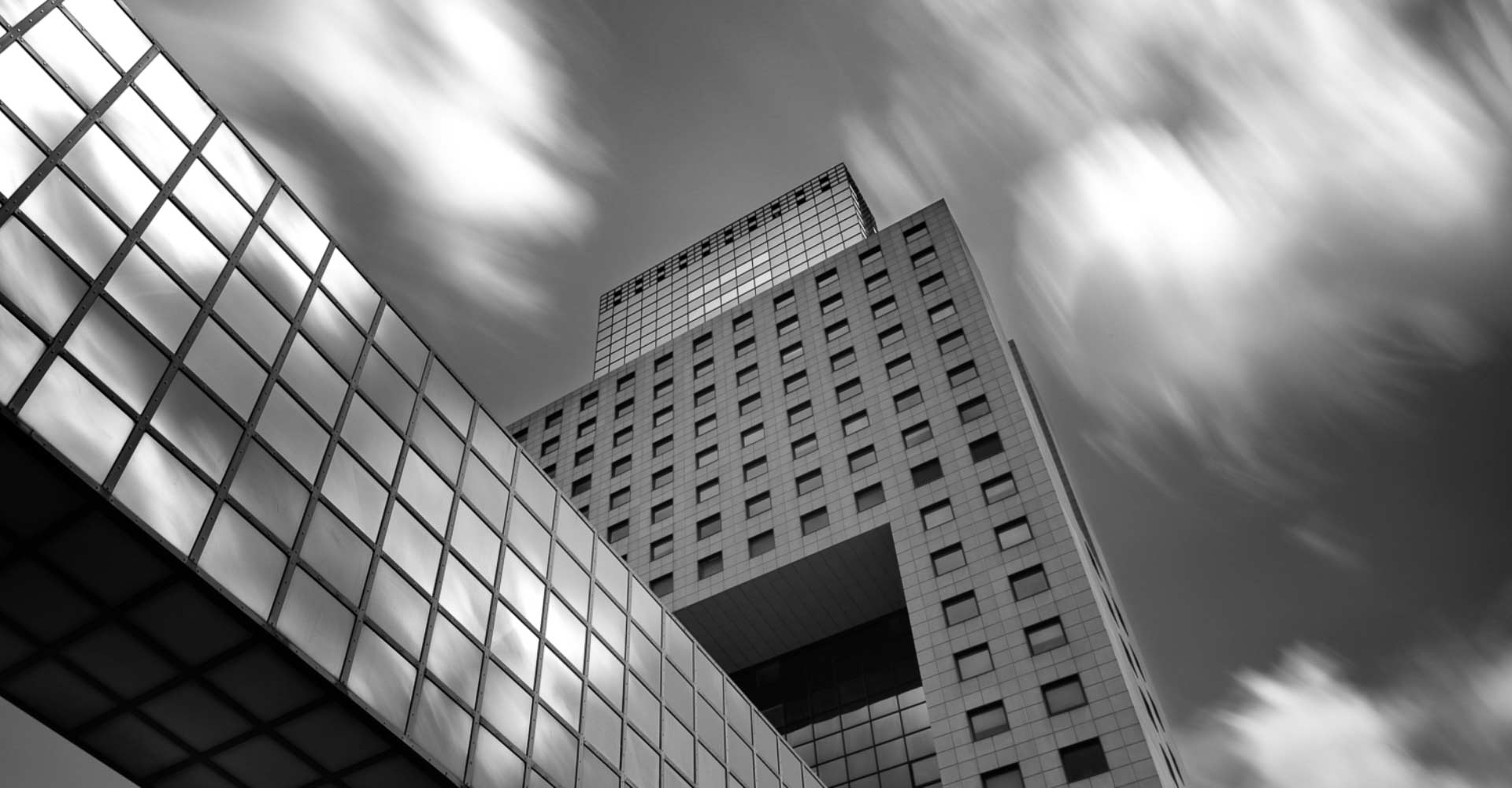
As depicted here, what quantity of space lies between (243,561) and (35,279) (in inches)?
164

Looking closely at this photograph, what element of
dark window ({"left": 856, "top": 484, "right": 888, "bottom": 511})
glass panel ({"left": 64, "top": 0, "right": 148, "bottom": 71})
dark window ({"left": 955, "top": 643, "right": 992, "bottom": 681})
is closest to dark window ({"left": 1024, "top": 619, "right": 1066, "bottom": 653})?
dark window ({"left": 955, "top": 643, "right": 992, "bottom": 681})

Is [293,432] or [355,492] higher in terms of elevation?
[293,432]

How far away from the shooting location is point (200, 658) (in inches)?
512

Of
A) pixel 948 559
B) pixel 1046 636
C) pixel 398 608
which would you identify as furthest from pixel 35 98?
pixel 948 559

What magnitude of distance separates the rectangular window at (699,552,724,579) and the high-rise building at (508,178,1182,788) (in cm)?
10

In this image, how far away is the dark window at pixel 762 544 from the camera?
46156 millimetres

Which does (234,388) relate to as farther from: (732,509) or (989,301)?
(989,301)

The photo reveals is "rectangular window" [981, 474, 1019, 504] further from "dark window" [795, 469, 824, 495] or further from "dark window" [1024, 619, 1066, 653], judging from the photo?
"dark window" [795, 469, 824, 495]

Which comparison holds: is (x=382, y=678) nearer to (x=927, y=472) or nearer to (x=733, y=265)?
(x=927, y=472)

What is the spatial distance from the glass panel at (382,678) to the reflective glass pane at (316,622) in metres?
0.29

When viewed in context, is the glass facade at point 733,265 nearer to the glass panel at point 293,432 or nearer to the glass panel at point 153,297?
the glass panel at point 293,432

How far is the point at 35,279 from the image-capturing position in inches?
482

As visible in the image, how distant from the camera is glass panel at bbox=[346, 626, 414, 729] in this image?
46.4ft

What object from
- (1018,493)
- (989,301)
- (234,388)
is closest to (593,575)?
(234,388)
